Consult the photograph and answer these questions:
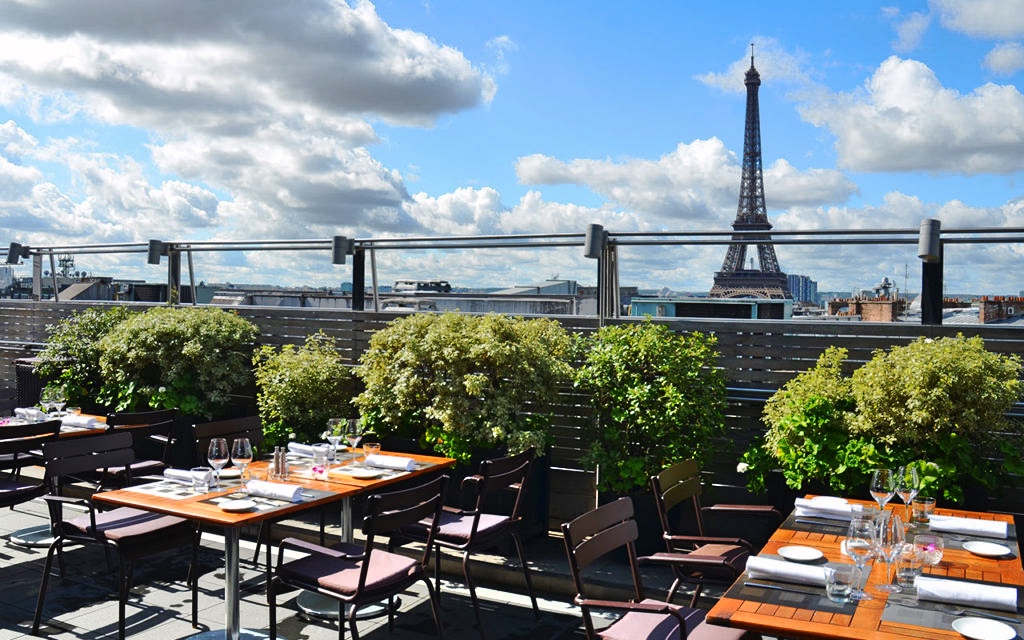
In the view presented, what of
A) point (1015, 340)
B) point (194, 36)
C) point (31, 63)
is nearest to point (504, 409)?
point (1015, 340)

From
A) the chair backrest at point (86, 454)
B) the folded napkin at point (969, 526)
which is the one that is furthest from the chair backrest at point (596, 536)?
the chair backrest at point (86, 454)

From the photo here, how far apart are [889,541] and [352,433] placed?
3458mm

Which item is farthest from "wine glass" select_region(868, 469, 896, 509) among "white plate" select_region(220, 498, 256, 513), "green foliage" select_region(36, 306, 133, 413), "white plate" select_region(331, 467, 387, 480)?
"green foliage" select_region(36, 306, 133, 413)

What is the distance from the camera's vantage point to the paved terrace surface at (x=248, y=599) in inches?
179

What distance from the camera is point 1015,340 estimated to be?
5.17 metres

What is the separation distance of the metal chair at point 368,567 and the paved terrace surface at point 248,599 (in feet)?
1.97

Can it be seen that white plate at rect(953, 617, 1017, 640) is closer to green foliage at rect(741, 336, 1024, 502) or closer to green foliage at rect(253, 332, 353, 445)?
green foliage at rect(741, 336, 1024, 502)

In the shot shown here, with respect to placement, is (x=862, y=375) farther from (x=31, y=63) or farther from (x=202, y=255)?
(x=31, y=63)

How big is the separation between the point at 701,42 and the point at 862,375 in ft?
23.6

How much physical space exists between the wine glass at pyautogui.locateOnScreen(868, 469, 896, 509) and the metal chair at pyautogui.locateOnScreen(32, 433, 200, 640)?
3566mm

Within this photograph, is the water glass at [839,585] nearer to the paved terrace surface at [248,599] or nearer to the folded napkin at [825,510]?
the folded napkin at [825,510]

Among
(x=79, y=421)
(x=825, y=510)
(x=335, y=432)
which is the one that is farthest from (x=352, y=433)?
(x=825, y=510)

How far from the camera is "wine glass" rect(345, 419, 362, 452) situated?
17.6 ft

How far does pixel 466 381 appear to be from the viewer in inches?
226
